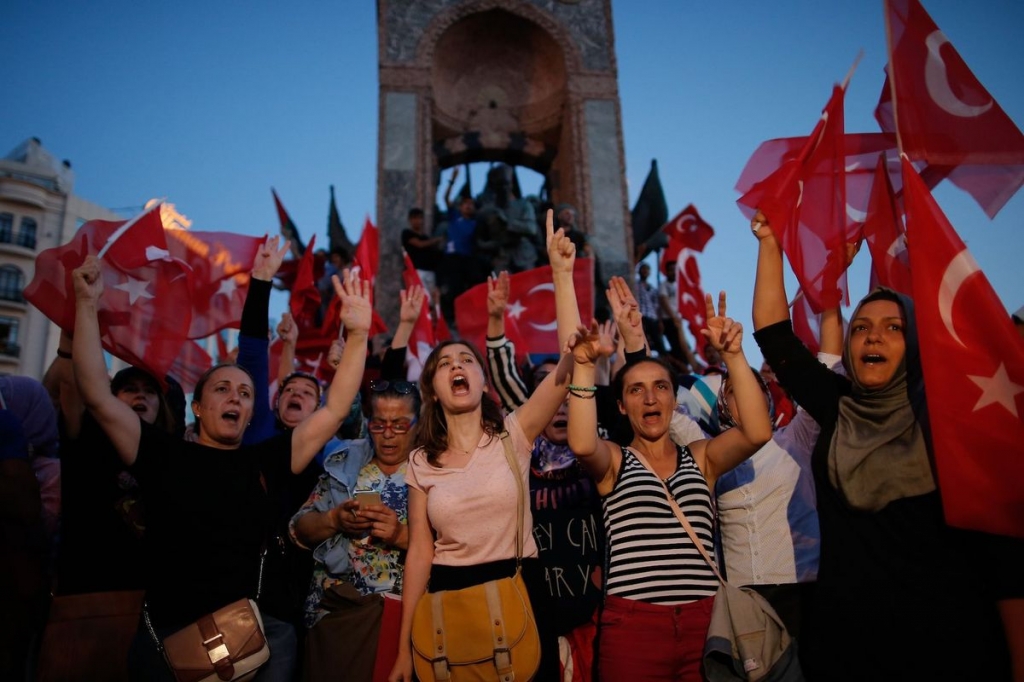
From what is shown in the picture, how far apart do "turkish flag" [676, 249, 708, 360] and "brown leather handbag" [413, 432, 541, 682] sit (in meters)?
6.38

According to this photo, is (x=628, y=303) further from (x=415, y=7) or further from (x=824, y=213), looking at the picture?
(x=415, y=7)

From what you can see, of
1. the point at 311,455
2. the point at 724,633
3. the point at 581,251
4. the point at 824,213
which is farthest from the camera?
the point at 581,251

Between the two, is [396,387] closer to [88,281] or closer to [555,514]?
[555,514]

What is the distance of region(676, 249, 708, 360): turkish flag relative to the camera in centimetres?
900

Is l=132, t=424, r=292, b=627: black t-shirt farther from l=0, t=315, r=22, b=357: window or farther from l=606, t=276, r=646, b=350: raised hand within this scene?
l=0, t=315, r=22, b=357: window

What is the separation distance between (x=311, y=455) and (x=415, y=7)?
46.6ft

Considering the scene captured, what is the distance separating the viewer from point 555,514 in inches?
137

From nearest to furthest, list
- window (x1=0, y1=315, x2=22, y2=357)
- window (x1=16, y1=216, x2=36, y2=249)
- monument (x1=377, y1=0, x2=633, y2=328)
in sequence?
monument (x1=377, y1=0, x2=633, y2=328)
window (x1=0, y1=315, x2=22, y2=357)
window (x1=16, y1=216, x2=36, y2=249)

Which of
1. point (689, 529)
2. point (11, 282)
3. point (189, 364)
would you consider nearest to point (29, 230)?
point (11, 282)

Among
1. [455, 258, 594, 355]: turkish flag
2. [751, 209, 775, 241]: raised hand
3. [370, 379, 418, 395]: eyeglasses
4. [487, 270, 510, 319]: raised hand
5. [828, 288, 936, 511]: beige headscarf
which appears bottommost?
[828, 288, 936, 511]: beige headscarf

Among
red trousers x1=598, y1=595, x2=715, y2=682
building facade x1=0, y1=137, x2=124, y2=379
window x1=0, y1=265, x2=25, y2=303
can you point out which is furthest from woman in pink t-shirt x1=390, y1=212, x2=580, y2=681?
window x1=0, y1=265, x2=25, y2=303

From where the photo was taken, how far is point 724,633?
8.32 ft

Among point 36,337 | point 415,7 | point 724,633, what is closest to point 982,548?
point 724,633

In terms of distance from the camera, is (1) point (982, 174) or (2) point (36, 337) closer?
(1) point (982, 174)
